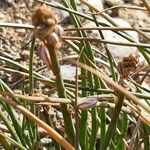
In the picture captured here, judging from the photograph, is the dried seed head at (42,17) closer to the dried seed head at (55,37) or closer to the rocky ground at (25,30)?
the dried seed head at (55,37)

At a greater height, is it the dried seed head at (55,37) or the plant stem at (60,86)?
the dried seed head at (55,37)

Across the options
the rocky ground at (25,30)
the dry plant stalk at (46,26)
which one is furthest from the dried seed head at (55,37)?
the rocky ground at (25,30)

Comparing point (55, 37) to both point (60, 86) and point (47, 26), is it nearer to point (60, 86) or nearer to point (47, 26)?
point (47, 26)

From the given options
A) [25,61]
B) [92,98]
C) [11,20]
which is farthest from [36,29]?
[11,20]

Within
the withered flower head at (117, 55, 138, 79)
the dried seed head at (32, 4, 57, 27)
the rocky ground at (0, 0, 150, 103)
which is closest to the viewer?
the dried seed head at (32, 4, 57, 27)

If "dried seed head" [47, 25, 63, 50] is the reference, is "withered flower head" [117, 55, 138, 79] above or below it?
below

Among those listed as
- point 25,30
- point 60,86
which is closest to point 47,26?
point 60,86

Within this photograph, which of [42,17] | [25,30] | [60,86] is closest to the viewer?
[42,17]

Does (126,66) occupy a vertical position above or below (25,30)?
below

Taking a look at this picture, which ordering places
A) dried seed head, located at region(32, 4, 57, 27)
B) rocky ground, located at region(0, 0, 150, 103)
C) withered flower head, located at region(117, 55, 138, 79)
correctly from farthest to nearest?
rocky ground, located at region(0, 0, 150, 103)
withered flower head, located at region(117, 55, 138, 79)
dried seed head, located at region(32, 4, 57, 27)

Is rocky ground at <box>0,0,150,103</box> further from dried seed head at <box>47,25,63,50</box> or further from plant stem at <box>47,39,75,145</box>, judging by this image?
dried seed head at <box>47,25,63,50</box>

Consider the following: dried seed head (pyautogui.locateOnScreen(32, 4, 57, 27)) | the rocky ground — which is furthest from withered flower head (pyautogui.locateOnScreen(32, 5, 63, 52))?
the rocky ground
